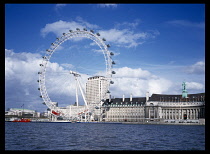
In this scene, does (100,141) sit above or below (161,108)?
below

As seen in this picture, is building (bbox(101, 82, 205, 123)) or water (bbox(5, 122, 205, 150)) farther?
building (bbox(101, 82, 205, 123))

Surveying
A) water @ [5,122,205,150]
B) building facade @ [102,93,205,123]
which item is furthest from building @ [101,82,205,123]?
water @ [5,122,205,150]

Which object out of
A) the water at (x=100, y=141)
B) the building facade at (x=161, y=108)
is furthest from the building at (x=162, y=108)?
the water at (x=100, y=141)

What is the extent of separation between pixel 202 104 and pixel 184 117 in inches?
406

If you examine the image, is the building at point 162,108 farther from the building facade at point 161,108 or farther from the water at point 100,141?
the water at point 100,141

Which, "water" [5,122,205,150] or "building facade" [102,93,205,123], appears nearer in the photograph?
"water" [5,122,205,150]

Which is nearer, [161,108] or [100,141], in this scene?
[100,141]

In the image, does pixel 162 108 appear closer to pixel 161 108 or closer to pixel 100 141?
pixel 161 108

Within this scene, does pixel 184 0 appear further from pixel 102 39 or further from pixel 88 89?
pixel 88 89

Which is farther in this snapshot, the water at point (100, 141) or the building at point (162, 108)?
the building at point (162, 108)

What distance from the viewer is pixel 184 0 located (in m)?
10.9

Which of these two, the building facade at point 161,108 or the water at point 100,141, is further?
the building facade at point 161,108

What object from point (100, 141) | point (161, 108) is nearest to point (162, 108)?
point (161, 108)

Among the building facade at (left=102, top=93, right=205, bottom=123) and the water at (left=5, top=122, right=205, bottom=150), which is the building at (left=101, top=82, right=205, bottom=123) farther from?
the water at (left=5, top=122, right=205, bottom=150)
